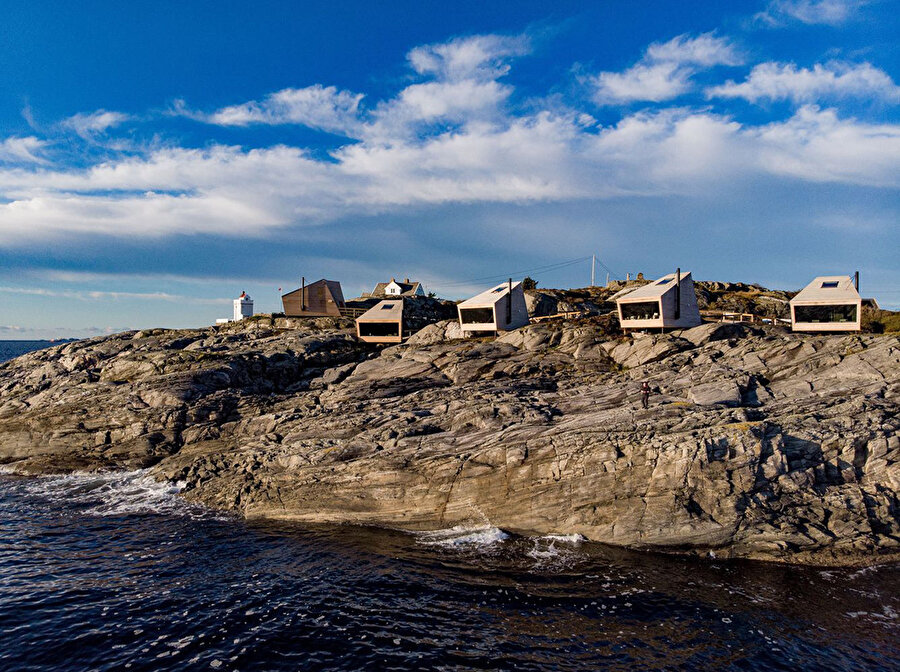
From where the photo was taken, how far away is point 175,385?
45.5 meters

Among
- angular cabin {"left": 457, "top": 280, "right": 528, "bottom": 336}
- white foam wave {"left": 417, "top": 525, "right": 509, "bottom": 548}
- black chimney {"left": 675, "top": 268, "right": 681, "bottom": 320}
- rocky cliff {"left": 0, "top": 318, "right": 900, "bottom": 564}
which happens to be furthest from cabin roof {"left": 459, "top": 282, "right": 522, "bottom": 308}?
white foam wave {"left": 417, "top": 525, "right": 509, "bottom": 548}

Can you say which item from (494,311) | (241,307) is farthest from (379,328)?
(241,307)

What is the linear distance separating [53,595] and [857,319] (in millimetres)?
64128

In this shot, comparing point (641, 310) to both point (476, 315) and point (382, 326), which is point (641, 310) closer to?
point (476, 315)

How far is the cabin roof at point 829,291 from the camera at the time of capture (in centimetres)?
4759

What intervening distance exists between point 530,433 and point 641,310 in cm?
3078

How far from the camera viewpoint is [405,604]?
70.0 feet

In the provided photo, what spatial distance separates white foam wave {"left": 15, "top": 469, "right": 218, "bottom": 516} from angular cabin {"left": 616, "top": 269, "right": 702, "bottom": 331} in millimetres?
46650

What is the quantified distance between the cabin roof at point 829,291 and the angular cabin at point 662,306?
991cm

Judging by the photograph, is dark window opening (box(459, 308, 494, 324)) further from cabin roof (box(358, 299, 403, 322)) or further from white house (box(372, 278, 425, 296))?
white house (box(372, 278, 425, 296))

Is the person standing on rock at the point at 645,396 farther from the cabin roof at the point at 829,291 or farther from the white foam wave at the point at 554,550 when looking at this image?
the cabin roof at the point at 829,291

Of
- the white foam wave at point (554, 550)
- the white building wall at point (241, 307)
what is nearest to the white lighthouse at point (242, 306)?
the white building wall at point (241, 307)

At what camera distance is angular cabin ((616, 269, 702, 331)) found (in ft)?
176

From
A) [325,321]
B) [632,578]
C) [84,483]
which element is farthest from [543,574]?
[325,321]
